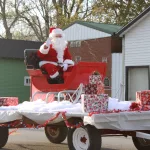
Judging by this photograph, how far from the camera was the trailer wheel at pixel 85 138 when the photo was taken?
725 cm

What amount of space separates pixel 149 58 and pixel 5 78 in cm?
1182

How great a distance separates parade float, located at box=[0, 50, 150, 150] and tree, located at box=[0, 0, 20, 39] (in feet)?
114

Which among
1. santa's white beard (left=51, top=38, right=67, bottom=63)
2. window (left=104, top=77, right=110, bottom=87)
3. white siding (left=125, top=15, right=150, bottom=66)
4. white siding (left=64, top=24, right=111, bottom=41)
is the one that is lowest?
window (left=104, top=77, right=110, bottom=87)

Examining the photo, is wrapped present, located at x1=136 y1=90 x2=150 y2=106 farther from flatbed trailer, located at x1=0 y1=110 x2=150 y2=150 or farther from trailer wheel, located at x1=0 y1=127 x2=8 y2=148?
trailer wheel, located at x1=0 y1=127 x2=8 y2=148

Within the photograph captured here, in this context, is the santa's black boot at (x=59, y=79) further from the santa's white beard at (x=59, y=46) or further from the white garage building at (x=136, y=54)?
the white garage building at (x=136, y=54)

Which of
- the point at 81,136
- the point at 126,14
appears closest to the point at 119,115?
the point at 81,136

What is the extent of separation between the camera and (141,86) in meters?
21.5

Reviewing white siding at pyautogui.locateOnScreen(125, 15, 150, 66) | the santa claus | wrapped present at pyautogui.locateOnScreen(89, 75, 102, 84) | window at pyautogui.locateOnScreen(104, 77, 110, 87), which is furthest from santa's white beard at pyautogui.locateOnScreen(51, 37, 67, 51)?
window at pyautogui.locateOnScreen(104, 77, 110, 87)

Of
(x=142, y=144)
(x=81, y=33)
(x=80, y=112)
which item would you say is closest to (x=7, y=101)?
(x=80, y=112)

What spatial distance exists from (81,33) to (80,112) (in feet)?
57.3

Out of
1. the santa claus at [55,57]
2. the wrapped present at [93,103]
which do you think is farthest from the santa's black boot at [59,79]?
the wrapped present at [93,103]

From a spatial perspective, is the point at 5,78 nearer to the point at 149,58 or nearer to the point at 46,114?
the point at 149,58

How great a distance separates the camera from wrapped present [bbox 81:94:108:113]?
7316mm

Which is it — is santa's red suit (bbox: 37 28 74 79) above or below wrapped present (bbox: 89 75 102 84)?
above
